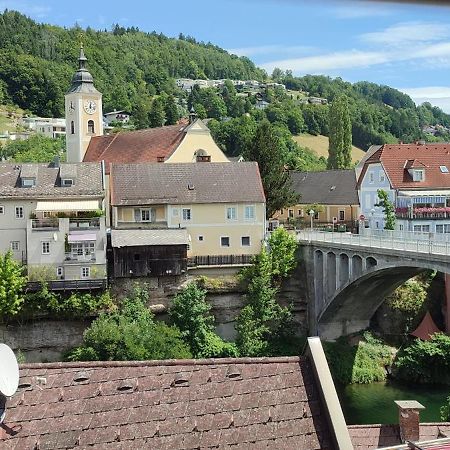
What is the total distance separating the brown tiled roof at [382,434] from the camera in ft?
44.9

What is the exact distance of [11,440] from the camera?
806 cm

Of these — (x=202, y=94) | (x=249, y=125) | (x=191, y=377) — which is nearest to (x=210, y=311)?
(x=191, y=377)

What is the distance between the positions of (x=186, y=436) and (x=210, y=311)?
2012cm

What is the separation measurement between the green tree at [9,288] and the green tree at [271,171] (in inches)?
560

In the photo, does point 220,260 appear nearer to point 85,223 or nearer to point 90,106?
point 85,223

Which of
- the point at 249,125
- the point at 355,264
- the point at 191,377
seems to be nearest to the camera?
the point at 191,377

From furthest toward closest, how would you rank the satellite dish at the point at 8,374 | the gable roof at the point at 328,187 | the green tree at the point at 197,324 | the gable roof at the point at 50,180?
the gable roof at the point at 328,187
the gable roof at the point at 50,180
the green tree at the point at 197,324
the satellite dish at the point at 8,374

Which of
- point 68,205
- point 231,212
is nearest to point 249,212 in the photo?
point 231,212

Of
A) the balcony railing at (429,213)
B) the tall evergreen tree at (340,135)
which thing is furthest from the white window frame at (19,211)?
the tall evergreen tree at (340,135)

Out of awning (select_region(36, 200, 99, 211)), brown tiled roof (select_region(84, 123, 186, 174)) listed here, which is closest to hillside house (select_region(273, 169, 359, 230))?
brown tiled roof (select_region(84, 123, 186, 174))

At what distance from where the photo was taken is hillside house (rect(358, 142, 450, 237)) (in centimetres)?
3472

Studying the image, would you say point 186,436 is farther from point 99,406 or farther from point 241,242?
point 241,242

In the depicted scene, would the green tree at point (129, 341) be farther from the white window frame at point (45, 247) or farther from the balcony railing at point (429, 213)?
the balcony railing at point (429, 213)

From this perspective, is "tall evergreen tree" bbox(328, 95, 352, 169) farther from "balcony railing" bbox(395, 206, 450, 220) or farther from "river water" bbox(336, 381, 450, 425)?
"river water" bbox(336, 381, 450, 425)
